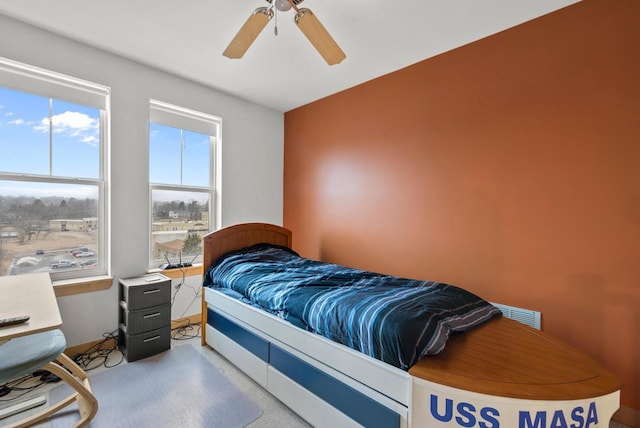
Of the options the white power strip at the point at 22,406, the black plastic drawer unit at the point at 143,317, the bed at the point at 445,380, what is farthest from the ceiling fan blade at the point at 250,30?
the white power strip at the point at 22,406

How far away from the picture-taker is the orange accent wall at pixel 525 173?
5.74 feet

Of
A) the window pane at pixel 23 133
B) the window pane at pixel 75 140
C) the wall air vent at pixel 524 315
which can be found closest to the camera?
the wall air vent at pixel 524 315

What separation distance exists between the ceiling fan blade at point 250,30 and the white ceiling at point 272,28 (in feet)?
1.20

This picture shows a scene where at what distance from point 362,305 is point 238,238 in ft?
5.93

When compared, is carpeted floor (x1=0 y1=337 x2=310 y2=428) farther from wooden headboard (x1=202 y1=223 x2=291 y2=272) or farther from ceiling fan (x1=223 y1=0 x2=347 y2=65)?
ceiling fan (x1=223 y1=0 x2=347 y2=65)

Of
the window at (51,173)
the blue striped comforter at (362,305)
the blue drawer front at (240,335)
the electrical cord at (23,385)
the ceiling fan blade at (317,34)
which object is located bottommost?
the electrical cord at (23,385)

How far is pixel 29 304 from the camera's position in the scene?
58.0 inches

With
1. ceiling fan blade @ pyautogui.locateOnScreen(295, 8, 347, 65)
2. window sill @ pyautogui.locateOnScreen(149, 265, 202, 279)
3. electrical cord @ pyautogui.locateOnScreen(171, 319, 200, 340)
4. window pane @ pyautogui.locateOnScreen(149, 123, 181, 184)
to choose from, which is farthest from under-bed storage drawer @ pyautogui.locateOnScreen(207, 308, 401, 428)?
ceiling fan blade @ pyautogui.locateOnScreen(295, 8, 347, 65)

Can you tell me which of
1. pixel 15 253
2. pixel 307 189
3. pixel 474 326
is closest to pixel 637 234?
pixel 474 326

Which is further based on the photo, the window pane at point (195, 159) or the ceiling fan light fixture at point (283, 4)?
the window pane at point (195, 159)

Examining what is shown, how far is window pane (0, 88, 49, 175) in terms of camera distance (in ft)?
7.16

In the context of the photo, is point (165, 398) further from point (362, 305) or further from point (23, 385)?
point (362, 305)

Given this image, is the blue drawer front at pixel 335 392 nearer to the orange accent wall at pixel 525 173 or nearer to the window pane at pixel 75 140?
the orange accent wall at pixel 525 173

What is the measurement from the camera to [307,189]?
372cm
